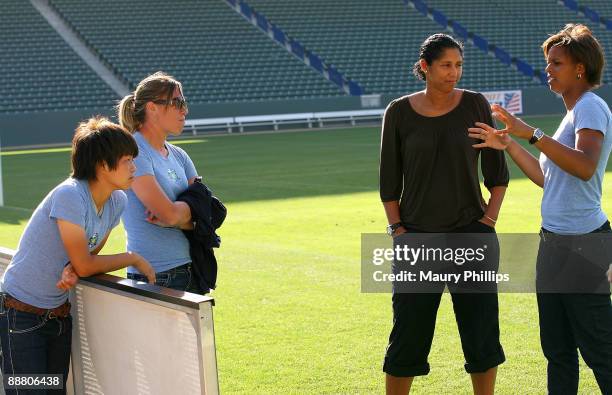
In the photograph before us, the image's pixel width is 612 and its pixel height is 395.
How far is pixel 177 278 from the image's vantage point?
489 cm

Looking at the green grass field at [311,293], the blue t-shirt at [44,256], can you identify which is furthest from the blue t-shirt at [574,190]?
the blue t-shirt at [44,256]

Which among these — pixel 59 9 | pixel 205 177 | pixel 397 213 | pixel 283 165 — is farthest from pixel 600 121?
pixel 59 9

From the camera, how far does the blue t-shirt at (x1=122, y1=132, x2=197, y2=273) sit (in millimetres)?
4871

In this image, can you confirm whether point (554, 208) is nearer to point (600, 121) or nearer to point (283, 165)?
point (600, 121)

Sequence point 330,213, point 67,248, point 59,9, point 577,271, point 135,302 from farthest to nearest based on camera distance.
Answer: point 59,9, point 330,213, point 577,271, point 67,248, point 135,302

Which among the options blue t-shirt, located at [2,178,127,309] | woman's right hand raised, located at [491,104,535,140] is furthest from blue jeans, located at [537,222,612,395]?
blue t-shirt, located at [2,178,127,309]

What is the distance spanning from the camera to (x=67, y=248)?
424 centimetres

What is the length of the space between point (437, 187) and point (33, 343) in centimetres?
201

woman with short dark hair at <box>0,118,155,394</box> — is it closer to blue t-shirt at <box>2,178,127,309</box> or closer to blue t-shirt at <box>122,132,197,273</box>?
blue t-shirt at <box>2,178,127,309</box>

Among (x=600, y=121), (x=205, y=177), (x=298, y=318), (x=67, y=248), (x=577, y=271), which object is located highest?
(x=600, y=121)

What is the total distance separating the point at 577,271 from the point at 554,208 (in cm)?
31

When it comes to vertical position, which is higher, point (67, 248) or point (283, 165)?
point (67, 248)

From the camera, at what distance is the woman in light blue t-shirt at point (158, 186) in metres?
4.82

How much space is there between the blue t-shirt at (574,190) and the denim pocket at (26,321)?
2.32m
